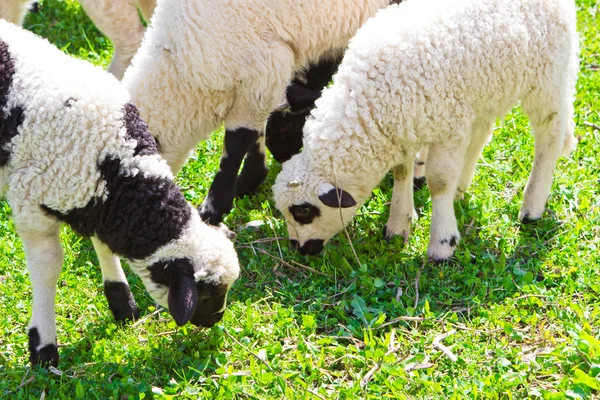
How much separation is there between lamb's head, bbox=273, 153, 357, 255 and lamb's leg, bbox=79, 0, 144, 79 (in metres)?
2.41

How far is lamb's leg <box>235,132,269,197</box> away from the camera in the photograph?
568 centimetres

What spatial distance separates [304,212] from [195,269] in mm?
1128

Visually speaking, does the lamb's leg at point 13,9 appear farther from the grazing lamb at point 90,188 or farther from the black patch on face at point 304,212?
the black patch on face at point 304,212

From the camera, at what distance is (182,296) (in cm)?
378

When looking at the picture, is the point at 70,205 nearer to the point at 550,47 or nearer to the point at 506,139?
the point at 550,47

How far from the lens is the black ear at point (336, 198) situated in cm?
463

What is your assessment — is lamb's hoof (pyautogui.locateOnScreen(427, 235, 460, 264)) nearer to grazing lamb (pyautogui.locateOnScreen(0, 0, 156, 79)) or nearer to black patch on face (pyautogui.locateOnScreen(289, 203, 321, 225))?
black patch on face (pyautogui.locateOnScreen(289, 203, 321, 225))

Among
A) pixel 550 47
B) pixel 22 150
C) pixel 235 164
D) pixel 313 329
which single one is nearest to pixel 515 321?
pixel 313 329

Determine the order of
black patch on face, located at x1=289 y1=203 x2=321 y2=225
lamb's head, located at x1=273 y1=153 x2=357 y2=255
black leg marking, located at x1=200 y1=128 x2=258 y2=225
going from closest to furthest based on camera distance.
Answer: lamb's head, located at x1=273 y1=153 x2=357 y2=255, black patch on face, located at x1=289 y1=203 x2=321 y2=225, black leg marking, located at x1=200 y1=128 x2=258 y2=225

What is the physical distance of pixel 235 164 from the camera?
521 cm

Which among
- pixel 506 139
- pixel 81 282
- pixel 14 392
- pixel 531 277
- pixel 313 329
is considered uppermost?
pixel 506 139

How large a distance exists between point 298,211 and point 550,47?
186cm

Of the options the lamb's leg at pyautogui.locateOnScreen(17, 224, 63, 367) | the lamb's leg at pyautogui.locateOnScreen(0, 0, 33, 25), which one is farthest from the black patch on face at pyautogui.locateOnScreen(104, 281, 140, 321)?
the lamb's leg at pyautogui.locateOnScreen(0, 0, 33, 25)

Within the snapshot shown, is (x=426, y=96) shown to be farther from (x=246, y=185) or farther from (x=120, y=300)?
(x=120, y=300)
